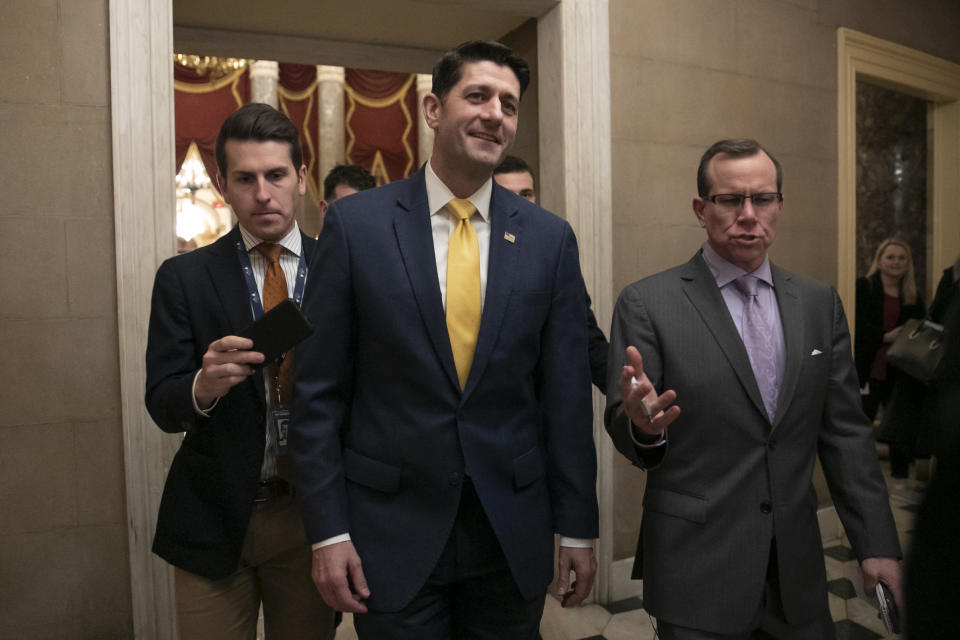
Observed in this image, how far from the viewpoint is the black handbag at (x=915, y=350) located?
191cm

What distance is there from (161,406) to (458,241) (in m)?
0.84

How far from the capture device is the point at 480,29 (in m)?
3.92

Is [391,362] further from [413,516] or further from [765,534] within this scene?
[765,534]

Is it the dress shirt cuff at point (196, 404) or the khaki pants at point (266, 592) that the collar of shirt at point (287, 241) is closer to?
the dress shirt cuff at point (196, 404)

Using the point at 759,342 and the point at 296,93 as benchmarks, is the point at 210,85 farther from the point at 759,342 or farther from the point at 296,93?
the point at 759,342

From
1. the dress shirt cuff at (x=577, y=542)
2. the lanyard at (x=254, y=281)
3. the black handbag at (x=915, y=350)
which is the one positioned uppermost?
the lanyard at (x=254, y=281)

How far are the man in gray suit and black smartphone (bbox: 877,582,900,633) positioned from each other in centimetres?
2

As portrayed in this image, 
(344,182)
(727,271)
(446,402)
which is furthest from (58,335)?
(727,271)

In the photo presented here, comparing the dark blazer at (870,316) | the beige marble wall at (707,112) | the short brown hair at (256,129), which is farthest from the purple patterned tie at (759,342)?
the dark blazer at (870,316)

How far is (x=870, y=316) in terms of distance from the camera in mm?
4793

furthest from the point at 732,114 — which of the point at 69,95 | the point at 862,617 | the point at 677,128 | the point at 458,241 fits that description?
the point at 69,95

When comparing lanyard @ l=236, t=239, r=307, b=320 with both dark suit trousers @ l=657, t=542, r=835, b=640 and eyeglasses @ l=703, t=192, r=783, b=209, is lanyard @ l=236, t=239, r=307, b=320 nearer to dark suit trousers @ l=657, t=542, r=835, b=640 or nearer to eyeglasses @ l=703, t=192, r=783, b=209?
eyeglasses @ l=703, t=192, r=783, b=209

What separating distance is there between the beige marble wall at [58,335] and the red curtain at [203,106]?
24.1 feet

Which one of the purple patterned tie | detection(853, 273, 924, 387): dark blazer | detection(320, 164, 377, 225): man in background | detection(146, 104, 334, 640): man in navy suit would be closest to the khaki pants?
detection(146, 104, 334, 640): man in navy suit
